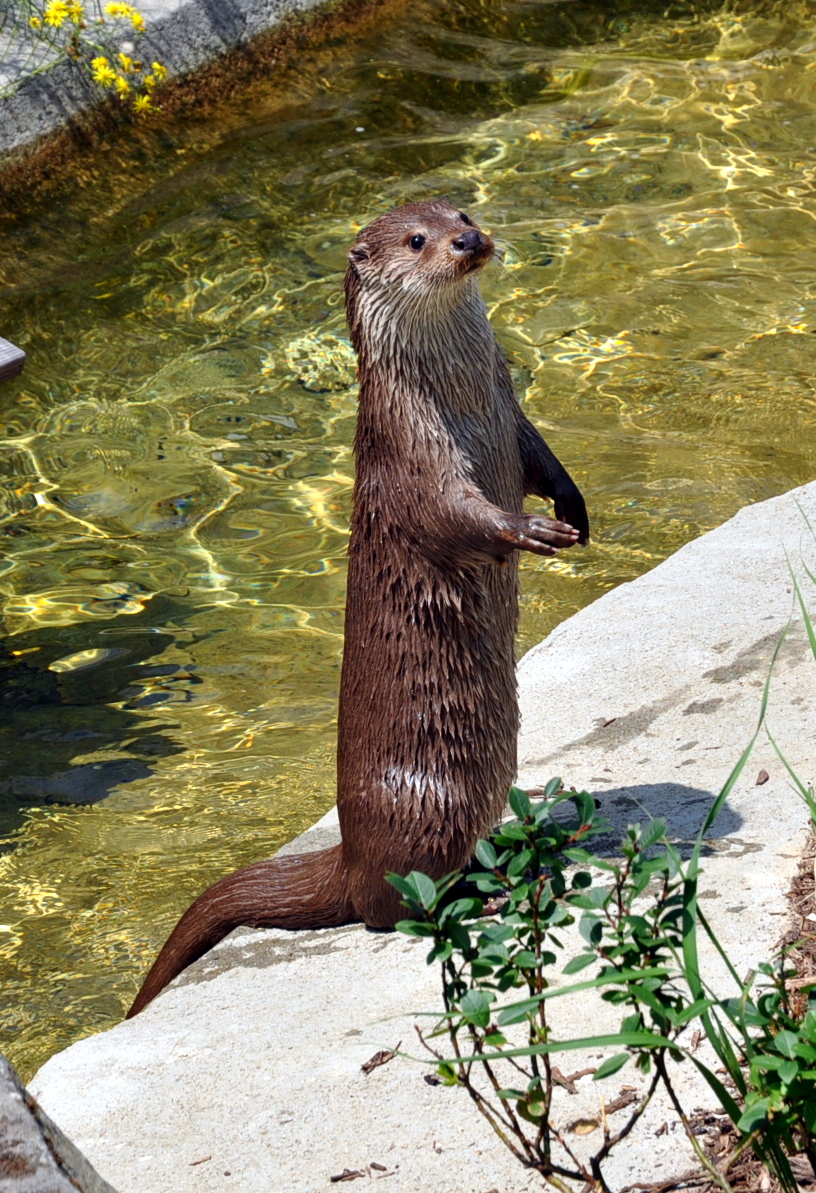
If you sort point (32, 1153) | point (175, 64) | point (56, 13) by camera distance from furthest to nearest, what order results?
1. point (175, 64)
2. point (56, 13)
3. point (32, 1153)

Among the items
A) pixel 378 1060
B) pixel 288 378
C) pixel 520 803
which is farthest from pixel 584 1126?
pixel 288 378

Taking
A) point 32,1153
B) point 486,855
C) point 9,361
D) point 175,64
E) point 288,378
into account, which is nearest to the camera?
point 32,1153

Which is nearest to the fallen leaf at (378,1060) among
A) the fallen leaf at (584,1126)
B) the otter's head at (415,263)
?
the fallen leaf at (584,1126)

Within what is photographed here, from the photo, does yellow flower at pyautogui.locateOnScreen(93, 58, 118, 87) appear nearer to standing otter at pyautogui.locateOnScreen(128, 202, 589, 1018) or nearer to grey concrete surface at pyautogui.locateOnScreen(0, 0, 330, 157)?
grey concrete surface at pyautogui.locateOnScreen(0, 0, 330, 157)

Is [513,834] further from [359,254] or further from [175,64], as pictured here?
[175,64]

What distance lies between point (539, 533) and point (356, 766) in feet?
2.18

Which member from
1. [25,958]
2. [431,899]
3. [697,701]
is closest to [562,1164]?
[431,899]

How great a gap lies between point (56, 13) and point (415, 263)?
15.5ft

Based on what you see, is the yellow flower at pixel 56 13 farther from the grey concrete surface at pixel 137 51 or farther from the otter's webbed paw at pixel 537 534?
the otter's webbed paw at pixel 537 534

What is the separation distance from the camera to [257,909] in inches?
121

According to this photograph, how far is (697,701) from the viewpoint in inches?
137

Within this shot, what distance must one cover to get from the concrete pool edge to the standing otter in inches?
179

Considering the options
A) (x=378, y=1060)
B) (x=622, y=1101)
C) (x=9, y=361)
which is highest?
(x=9, y=361)

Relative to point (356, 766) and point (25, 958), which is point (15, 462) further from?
point (356, 766)
